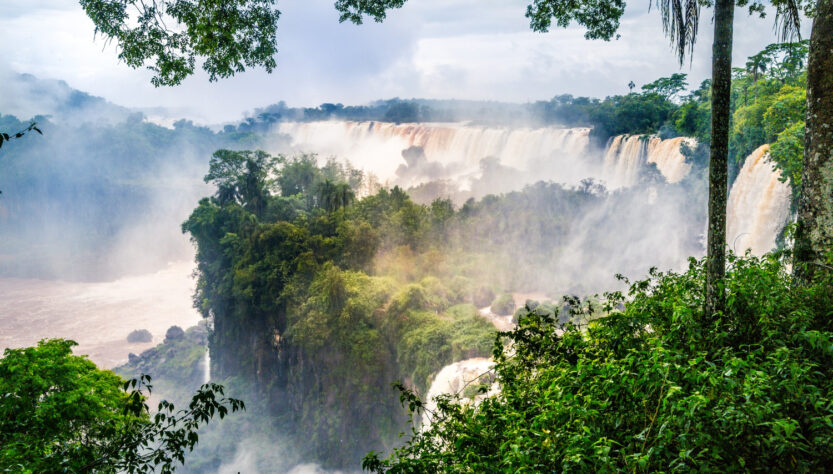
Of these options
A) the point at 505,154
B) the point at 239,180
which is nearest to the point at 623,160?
the point at 505,154

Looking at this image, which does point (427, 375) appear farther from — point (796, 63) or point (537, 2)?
point (796, 63)

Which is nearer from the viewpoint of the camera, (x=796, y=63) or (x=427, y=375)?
(x=427, y=375)

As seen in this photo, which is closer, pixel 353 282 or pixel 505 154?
pixel 353 282

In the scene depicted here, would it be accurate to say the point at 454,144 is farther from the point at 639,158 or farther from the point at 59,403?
the point at 59,403

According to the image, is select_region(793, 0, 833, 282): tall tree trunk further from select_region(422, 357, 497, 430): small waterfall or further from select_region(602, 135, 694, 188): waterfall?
select_region(602, 135, 694, 188): waterfall

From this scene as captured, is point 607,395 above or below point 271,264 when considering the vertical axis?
above


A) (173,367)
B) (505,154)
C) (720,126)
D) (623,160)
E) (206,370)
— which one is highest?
(505,154)

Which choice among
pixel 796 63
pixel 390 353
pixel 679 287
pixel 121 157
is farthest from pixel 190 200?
pixel 679 287

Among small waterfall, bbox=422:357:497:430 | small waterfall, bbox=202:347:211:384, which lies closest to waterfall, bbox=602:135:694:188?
small waterfall, bbox=422:357:497:430
